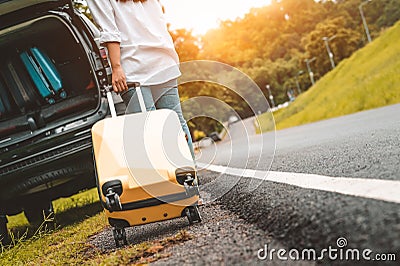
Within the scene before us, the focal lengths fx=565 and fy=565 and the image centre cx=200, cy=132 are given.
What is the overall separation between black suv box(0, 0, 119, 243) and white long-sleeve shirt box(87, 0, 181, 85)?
1143 mm

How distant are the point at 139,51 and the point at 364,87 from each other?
65.3 ft

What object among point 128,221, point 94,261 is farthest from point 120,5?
point 94,261

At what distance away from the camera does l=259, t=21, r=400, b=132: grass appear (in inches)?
756

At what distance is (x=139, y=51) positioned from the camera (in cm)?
379

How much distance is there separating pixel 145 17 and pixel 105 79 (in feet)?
4.11

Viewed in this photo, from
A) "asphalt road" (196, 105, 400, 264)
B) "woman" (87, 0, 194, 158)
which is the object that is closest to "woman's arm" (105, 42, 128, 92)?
"woman" (87, 0, 194, 158)

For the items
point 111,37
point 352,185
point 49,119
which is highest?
point 111,37

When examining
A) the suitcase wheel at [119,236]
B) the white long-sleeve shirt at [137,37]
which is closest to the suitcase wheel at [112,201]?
the suitcase wheel at [119,236]

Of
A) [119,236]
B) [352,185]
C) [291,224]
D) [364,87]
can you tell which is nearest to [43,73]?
[119,236]

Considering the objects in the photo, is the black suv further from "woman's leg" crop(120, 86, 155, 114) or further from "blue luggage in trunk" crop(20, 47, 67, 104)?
"woman's leg" crop(120, 86, 155, 114)

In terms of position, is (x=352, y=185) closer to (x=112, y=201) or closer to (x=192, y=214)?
(x=192, y=214)

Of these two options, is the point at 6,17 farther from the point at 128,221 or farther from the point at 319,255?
the point at 319,255

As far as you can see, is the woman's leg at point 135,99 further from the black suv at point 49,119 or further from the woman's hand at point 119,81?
the black suv at point 49,119

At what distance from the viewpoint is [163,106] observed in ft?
12.8
